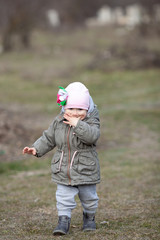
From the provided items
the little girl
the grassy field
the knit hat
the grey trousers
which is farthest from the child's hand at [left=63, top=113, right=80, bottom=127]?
the grassy field

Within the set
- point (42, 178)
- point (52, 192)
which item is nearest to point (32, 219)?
point (52, 192)

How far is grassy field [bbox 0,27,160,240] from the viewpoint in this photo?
5.04 m

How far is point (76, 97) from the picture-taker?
451 cm

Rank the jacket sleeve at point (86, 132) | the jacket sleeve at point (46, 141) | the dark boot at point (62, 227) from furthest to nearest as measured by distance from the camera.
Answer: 1. the jacket sleeve at point (46, 141)
2. the dark boot at point (62, 227)
3. the jacket sleeve at point (86, 132)

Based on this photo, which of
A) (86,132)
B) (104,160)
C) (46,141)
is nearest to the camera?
(86,132)

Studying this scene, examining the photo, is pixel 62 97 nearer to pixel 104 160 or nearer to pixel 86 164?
pixel 86 164

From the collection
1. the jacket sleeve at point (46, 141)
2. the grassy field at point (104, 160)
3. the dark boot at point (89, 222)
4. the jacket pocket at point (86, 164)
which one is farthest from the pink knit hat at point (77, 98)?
the grassy field at point (104, 160)

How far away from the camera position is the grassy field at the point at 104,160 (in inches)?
199

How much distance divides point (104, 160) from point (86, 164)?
4.62 metres

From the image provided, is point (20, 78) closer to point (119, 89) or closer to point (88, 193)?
point (119, 89)

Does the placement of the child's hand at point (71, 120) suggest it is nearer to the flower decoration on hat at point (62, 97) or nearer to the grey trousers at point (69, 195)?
the flower decoration on hat at point (62, 97)

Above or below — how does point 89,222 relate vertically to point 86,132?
below

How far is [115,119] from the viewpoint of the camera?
13438mm

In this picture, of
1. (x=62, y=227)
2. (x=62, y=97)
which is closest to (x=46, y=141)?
(x=62, y=97)
